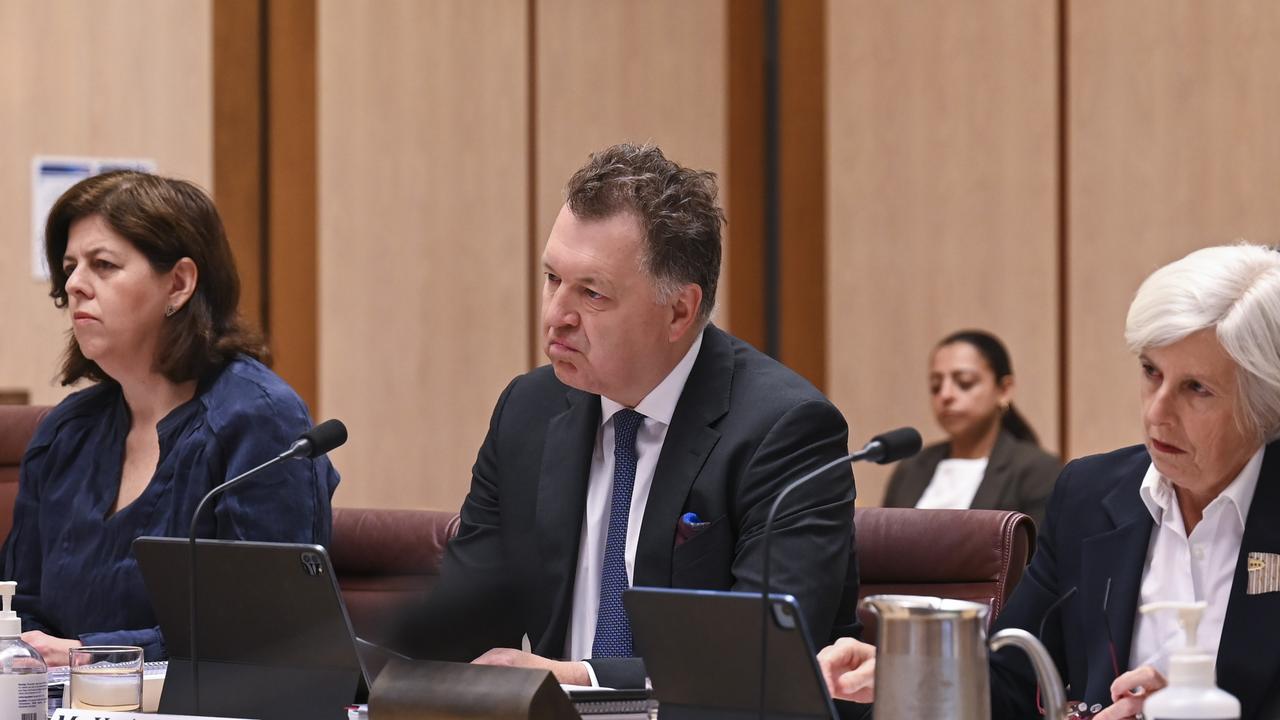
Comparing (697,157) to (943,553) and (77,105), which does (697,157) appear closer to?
(77,105)

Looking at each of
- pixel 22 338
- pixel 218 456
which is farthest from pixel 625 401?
pixel 22 338

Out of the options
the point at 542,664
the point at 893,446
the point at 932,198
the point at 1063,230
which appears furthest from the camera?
the point at 932,198

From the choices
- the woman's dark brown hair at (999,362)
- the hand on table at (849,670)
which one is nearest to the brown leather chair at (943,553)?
the hand on table at (849,670)

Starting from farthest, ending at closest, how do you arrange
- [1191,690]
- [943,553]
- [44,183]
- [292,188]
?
[292,188] → [44,183] → [943,553] → [1191,690]

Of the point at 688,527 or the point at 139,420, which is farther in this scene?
the point at 139,420

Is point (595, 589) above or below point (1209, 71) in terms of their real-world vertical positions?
below

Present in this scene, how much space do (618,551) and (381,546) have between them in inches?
27.2

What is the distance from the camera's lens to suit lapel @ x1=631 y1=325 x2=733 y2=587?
7.90 ft

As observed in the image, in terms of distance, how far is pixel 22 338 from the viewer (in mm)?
5266

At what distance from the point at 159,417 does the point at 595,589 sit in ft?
3.38

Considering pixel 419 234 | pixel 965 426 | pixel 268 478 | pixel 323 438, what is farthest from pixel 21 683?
pixel 965 426

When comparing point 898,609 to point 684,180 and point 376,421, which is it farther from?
point 376,421

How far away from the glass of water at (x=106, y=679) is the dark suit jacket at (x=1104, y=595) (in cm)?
114

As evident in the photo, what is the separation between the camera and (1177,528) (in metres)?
2.17
